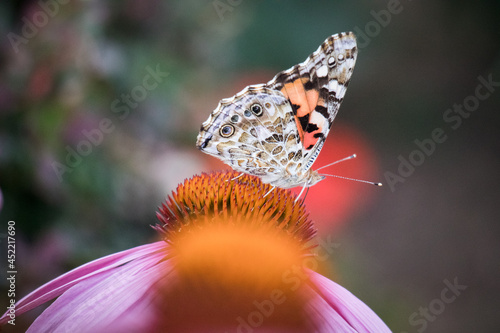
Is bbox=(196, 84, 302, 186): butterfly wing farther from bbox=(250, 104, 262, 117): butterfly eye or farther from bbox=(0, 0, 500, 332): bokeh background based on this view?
bbox=(0, 0, 500, 332): bokeh background

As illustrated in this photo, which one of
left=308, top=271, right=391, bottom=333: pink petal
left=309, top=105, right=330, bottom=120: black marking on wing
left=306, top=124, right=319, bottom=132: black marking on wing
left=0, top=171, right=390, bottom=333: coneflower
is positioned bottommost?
left=308, top=271, right=391, bottom=333: pink petal

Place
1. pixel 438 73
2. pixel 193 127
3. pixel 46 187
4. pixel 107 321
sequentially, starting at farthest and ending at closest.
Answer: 1. pixel 438 73
2. pixel 193 127
3. pixel 46 187
4. pixel 107 321

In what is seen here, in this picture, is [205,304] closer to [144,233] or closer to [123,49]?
[144,233]

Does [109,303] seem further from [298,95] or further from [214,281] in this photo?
[298,95]

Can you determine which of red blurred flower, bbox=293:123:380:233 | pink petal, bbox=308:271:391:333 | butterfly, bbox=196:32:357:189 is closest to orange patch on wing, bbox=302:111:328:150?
butterfly, bbox=196:32:357:189

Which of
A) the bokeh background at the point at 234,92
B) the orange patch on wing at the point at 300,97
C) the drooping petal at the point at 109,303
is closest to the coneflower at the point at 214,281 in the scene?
the drooping petal at the point at 109,303

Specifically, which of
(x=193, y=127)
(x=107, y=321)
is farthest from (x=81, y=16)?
(x=107, y=321)

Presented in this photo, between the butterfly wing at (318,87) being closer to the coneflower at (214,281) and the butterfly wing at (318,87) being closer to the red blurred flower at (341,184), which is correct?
the coneflower at (214,281)

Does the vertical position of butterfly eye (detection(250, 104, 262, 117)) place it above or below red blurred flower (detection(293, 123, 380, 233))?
above
